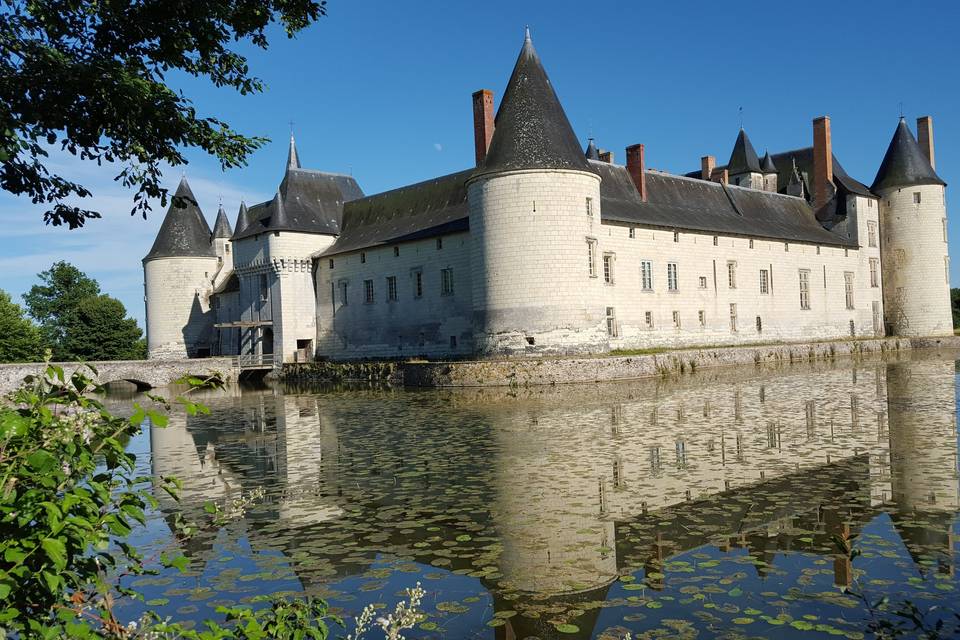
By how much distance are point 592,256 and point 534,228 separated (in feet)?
8.29

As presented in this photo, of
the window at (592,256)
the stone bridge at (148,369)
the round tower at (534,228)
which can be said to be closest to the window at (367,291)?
the stone bridge at (148,369)

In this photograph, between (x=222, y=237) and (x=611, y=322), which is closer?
(x=611, y=322)

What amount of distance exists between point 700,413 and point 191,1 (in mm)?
9043

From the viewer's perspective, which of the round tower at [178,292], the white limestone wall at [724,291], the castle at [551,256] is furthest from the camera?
the round tower at [178,292]

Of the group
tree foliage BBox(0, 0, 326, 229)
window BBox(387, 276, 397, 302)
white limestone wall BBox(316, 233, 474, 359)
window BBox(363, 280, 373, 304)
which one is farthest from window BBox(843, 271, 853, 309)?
tree foliage BBox(0, 0, 326, 229)

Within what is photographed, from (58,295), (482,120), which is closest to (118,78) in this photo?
(482,120)

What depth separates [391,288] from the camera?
29688 millimetres

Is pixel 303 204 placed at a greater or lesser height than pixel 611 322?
greater

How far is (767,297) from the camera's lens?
31.2m

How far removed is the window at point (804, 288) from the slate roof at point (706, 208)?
1326 millimetres

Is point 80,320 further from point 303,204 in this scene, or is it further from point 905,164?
point 905,164

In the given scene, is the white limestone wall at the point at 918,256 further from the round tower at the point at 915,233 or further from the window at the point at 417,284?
the window at the point at 417,284

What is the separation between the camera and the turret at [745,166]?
38219 mm

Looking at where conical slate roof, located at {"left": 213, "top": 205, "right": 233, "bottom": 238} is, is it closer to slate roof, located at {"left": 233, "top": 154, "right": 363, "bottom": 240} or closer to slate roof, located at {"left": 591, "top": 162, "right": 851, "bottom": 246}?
slate roof, located at {"left": 233, "top": 154, "right": 363, "bottom": 240}
